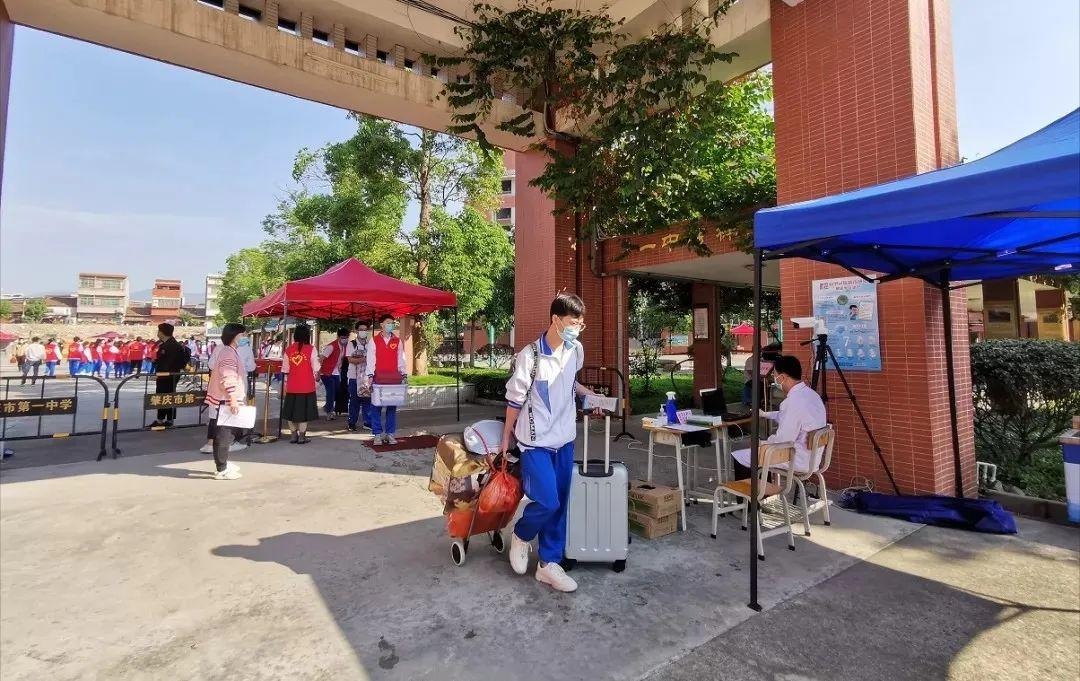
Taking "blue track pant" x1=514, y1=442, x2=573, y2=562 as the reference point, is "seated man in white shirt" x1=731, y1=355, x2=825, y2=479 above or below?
above

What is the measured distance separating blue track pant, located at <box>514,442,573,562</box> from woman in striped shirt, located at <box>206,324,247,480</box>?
3968mm

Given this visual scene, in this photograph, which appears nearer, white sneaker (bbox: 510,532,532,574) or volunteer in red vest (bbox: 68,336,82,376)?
white sneaker (bbox: 510,532,532,574)

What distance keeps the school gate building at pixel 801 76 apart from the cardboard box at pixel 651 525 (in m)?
2.38

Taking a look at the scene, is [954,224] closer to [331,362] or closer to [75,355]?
[331,362]

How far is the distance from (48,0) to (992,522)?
10.5 m

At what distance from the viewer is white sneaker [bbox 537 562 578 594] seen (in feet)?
10.2

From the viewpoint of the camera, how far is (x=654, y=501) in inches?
158

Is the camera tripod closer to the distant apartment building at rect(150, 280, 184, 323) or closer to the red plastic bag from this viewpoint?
the red plastic bag

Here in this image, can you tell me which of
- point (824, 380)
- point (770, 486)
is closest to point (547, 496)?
point (770, 486)

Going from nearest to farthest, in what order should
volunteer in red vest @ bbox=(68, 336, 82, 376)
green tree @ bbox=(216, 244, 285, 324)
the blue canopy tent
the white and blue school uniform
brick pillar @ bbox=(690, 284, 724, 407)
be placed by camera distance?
the blue canopy tent → the white and blue school uniform → brick pillar @ bbox=(690, 284, 724, 407) → volunteer in red vest @ bbox=(68, 336, 82, 376) → green tree @ bbox=(216, 244, 285, 324)

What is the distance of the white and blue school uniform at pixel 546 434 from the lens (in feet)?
10.0

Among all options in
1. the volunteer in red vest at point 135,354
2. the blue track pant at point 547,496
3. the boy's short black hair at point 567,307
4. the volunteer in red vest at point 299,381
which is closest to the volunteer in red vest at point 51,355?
the volunteer in red vest at point 135,354

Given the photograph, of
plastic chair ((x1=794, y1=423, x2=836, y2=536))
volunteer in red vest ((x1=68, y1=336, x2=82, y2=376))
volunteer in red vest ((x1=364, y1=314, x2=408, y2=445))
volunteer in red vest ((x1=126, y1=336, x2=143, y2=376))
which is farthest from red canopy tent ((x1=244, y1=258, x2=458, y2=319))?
volunteer in red vest ((x1=68, y1=336, x2=82, y2=376))

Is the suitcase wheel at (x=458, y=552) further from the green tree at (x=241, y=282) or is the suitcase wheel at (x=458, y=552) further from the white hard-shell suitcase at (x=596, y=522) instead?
the green tree at (x=241, y=282)
